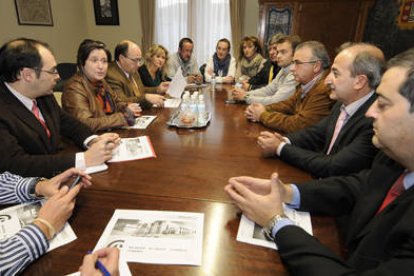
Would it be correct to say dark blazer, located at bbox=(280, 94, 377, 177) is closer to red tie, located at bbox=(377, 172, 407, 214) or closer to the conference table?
the conference table

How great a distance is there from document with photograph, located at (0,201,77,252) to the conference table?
0.08ft

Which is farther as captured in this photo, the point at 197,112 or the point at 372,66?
the point at 197,112

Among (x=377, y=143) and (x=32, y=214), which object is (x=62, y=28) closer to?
(x=32, y=214)

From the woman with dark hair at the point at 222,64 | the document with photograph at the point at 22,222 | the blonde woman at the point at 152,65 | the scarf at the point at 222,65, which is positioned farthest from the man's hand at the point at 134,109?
the scarf at the point at 222,65

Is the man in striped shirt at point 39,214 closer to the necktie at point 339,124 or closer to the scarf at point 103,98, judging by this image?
the scarf at point 103,98

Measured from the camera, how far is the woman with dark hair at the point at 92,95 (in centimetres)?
177

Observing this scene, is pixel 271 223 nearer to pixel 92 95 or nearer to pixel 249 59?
pixel 92 95

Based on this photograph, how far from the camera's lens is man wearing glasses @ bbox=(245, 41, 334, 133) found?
1.84m

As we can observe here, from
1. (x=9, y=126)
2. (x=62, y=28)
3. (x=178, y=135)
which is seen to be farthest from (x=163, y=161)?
(x=62, y=28)

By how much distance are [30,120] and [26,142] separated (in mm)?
108

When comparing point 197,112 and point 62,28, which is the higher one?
point 62,28

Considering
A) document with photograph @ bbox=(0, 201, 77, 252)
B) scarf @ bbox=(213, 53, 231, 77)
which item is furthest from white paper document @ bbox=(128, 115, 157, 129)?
scarf @ bbox=(213, 53, 231, 77)

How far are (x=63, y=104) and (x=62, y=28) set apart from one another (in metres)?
3.74

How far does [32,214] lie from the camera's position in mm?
959
